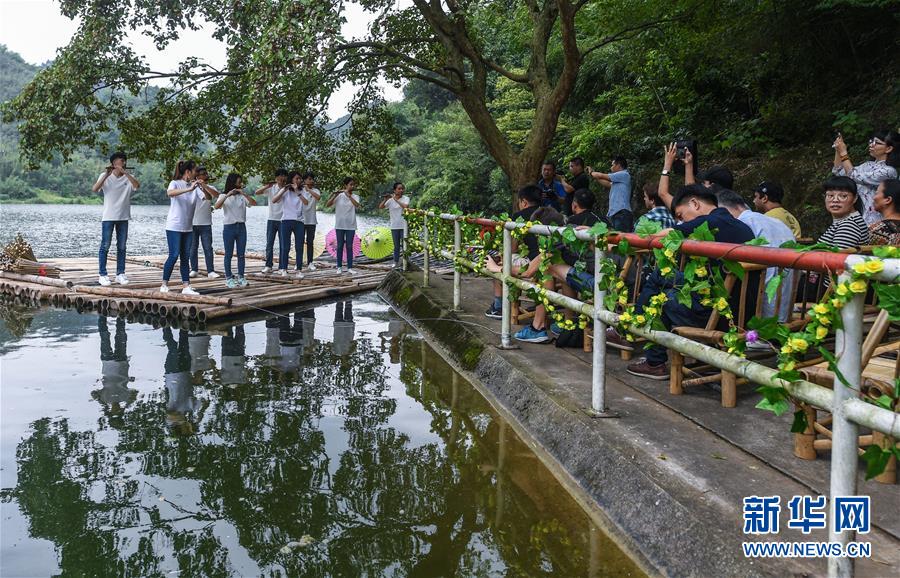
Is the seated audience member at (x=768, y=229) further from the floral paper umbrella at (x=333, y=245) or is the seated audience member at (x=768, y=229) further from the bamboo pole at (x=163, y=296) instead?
the floral paper umbrella at (x=333, y=245)

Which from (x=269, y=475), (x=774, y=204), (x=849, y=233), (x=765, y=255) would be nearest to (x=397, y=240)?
(x=774, y=204)

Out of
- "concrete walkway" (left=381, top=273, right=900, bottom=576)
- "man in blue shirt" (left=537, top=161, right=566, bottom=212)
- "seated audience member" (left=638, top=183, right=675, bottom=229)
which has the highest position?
"man in blue shirt" (left=537, top=161, right=566, bottom=212)

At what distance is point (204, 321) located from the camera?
8633 millimetres

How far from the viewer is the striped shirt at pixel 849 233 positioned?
17.0 feet

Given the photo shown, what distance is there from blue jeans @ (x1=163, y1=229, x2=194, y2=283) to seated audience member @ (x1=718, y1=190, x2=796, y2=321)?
6.83 m

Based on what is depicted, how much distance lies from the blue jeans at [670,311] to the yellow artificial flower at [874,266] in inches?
79.1

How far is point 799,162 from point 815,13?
6.87 feet

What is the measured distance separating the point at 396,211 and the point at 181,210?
4.50 meters

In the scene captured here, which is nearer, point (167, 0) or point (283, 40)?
point (283, 40)

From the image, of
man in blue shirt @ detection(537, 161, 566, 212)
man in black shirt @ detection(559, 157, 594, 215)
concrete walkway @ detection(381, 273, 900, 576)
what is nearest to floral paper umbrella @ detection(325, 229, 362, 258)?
man in blue shirt @ detection(537, 161, 566, 212)

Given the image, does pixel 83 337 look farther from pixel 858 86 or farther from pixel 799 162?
pixel 858 86

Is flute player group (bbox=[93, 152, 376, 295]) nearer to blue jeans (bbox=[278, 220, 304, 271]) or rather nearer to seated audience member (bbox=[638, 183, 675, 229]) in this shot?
blue jeans (bbox=[278, 220, 304, 271])

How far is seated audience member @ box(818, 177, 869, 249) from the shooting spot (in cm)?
518

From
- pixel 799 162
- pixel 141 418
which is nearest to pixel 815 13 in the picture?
pixel 799 162
